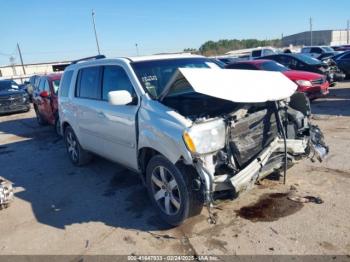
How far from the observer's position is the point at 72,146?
22.1 feet

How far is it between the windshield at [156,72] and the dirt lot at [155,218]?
1599 millimetres

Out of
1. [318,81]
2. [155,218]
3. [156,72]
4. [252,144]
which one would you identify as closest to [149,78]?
[156,72]

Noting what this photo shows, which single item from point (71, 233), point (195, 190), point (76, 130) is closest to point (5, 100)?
point (76, 130)

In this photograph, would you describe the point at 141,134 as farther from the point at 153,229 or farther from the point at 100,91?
the point at 100,91

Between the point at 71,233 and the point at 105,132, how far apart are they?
1583mm

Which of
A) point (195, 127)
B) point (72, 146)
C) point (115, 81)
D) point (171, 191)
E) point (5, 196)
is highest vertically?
point (115, 81)

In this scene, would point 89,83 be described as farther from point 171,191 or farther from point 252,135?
point 252,135

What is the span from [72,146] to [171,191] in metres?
3.51

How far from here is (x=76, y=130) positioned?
20.5ft

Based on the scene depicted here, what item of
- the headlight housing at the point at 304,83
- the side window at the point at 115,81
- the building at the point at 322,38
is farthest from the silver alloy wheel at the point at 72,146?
the building at the point at 322,38

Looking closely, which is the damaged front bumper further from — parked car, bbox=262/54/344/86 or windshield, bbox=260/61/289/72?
parked car, bbox=262/54/344/86

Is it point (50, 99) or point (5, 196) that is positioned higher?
point (50, 99)

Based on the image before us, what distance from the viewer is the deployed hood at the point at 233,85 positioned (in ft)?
11.9

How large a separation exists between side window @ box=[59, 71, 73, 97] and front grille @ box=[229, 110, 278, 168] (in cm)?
395
